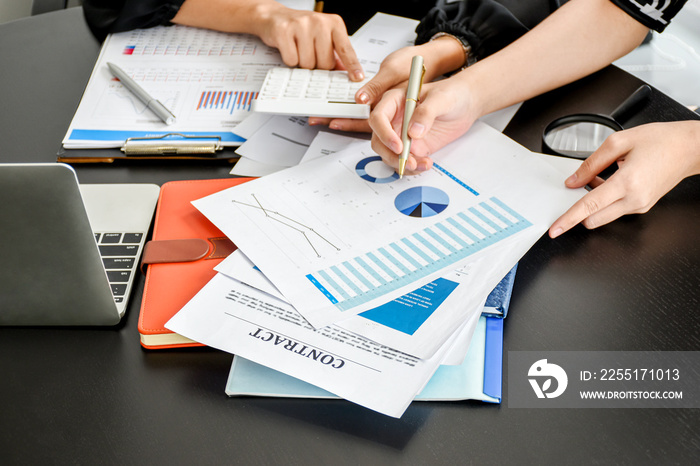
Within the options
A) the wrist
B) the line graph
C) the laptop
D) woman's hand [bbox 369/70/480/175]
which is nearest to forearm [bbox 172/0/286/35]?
the wrist

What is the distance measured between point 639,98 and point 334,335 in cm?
68

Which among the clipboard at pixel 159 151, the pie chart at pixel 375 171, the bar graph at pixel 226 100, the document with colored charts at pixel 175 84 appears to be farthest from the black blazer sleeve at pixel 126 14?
the pie chart at pixel 375 171

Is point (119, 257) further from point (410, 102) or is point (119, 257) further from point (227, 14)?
point (227, 14)

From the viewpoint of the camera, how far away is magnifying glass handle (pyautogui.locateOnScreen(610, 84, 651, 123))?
0.93 meters

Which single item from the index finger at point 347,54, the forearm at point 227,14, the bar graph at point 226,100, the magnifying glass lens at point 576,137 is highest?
the magnifying glass lens at point 576,137

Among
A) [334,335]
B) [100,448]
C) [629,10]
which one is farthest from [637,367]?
[629,10]

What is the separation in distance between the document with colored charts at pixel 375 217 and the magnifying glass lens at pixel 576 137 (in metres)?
0.07

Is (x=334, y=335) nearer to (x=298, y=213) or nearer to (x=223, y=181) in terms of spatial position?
(x=298, y=213)

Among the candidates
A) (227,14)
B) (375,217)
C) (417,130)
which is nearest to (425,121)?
(417,130)

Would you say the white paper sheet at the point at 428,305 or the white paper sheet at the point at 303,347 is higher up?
the white paper sheet at the point at 428,305

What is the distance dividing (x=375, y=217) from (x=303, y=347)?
217mm

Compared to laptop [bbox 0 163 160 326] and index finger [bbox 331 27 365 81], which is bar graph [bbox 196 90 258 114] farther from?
laptop [bbox 0 163 160 326]

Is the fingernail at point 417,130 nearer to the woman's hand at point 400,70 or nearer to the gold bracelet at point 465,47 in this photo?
the woman's hand at point 400,70

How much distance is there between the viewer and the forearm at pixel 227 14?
1.11 meters
